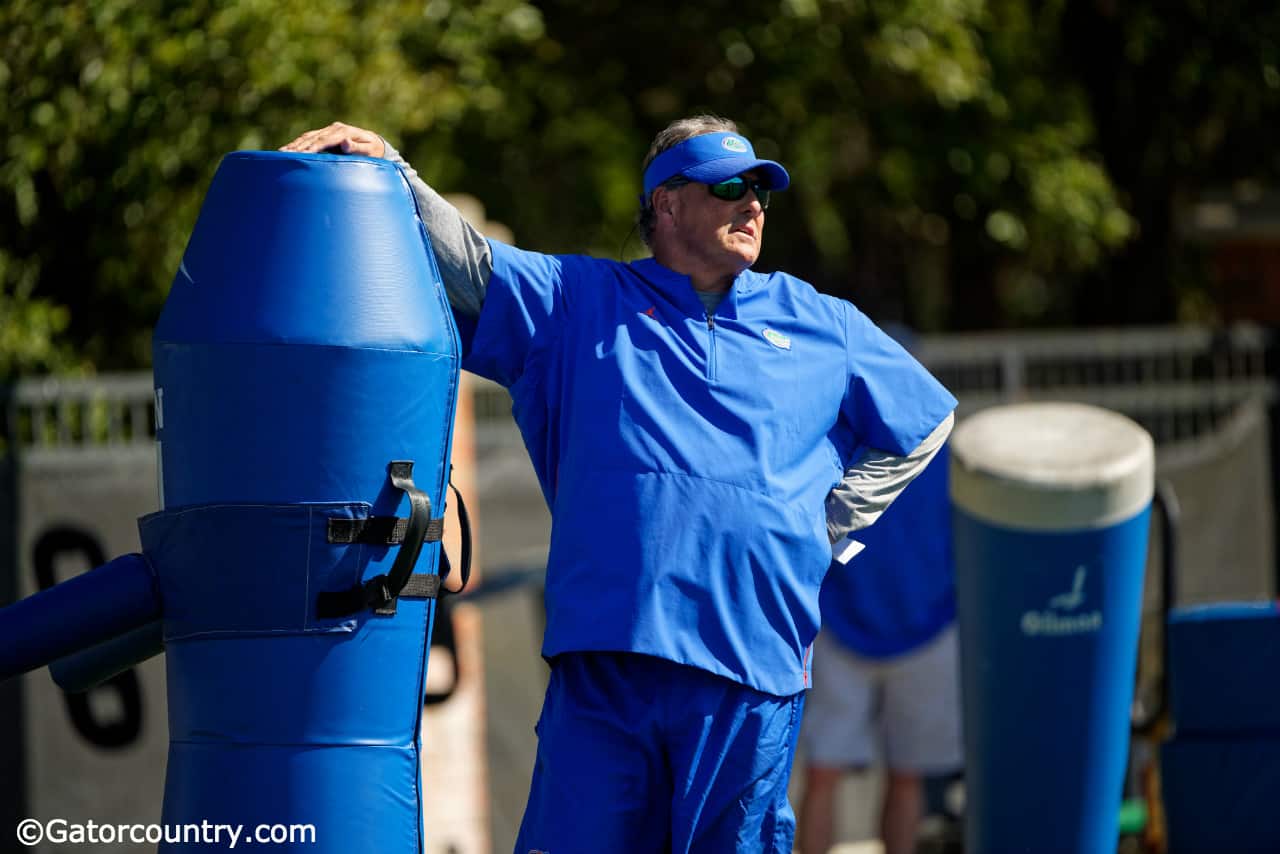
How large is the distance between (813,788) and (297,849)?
289 centimetres

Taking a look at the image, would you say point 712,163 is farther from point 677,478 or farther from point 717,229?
point 677,478

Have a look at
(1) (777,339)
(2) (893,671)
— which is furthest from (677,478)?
(2) (893,671)

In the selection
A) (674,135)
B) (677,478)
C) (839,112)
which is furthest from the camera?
(839,112)

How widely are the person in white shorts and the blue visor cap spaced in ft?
7.48

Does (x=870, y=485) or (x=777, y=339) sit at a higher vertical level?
(x=777, y=339)

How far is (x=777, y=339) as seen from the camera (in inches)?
144

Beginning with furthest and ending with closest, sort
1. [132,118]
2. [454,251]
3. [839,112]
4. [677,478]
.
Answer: [839,112], [132,118], [454,251], [677,478]

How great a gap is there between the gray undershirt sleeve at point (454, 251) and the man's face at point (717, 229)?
0.43m

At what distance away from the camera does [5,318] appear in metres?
6.68

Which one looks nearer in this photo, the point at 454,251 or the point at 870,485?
the point at 454,251

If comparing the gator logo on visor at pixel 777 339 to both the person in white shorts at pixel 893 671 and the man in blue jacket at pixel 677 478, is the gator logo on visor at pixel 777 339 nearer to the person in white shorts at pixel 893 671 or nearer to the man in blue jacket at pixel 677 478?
the man in blue jacket at pixel 677 478

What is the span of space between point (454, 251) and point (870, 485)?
41.6 inches

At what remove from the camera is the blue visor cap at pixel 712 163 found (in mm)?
3611

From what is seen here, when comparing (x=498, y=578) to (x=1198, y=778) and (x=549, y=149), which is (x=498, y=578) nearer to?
(x=1198, y=778)
